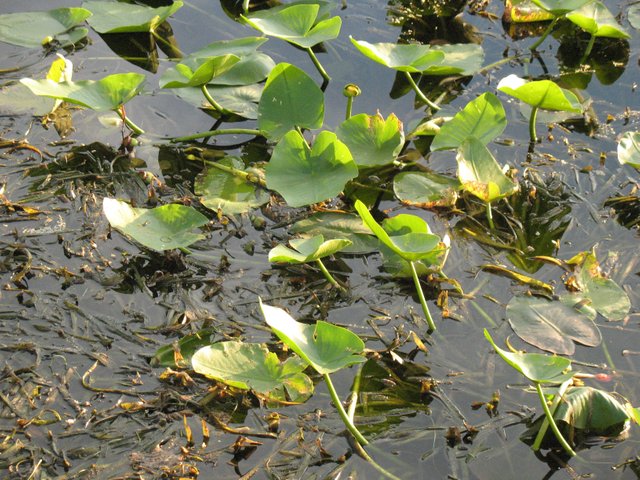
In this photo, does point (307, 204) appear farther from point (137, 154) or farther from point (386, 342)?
point (137, 154)

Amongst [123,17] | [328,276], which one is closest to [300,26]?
[123,17]

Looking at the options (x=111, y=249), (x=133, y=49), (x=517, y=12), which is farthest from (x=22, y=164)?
(x=517, y=12)

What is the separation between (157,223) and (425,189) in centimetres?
59

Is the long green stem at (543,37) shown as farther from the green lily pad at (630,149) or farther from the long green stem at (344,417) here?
the long green stem at (344,417)

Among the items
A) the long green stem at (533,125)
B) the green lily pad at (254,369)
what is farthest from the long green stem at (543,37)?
the green lily pad at (254,369)

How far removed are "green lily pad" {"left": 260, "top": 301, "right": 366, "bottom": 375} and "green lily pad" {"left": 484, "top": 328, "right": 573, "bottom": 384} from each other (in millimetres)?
209

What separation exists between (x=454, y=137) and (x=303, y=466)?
0.89m

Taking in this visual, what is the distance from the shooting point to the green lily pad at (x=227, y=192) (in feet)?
5.97

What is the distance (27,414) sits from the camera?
4.60 ft

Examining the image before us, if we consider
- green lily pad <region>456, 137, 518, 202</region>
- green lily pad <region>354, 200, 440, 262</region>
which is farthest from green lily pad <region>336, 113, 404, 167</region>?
green lily pad <region>354, 200, 440, 262</region>

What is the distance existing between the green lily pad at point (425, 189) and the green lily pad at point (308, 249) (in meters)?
0.33

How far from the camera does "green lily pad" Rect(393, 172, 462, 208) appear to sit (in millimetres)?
1837

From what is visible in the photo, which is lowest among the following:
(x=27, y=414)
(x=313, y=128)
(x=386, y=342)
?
(x=27, y=414)

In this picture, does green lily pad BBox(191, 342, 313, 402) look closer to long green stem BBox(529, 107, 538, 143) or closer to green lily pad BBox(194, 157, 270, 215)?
green lily pad BBox(194, 157, 270, 215)
